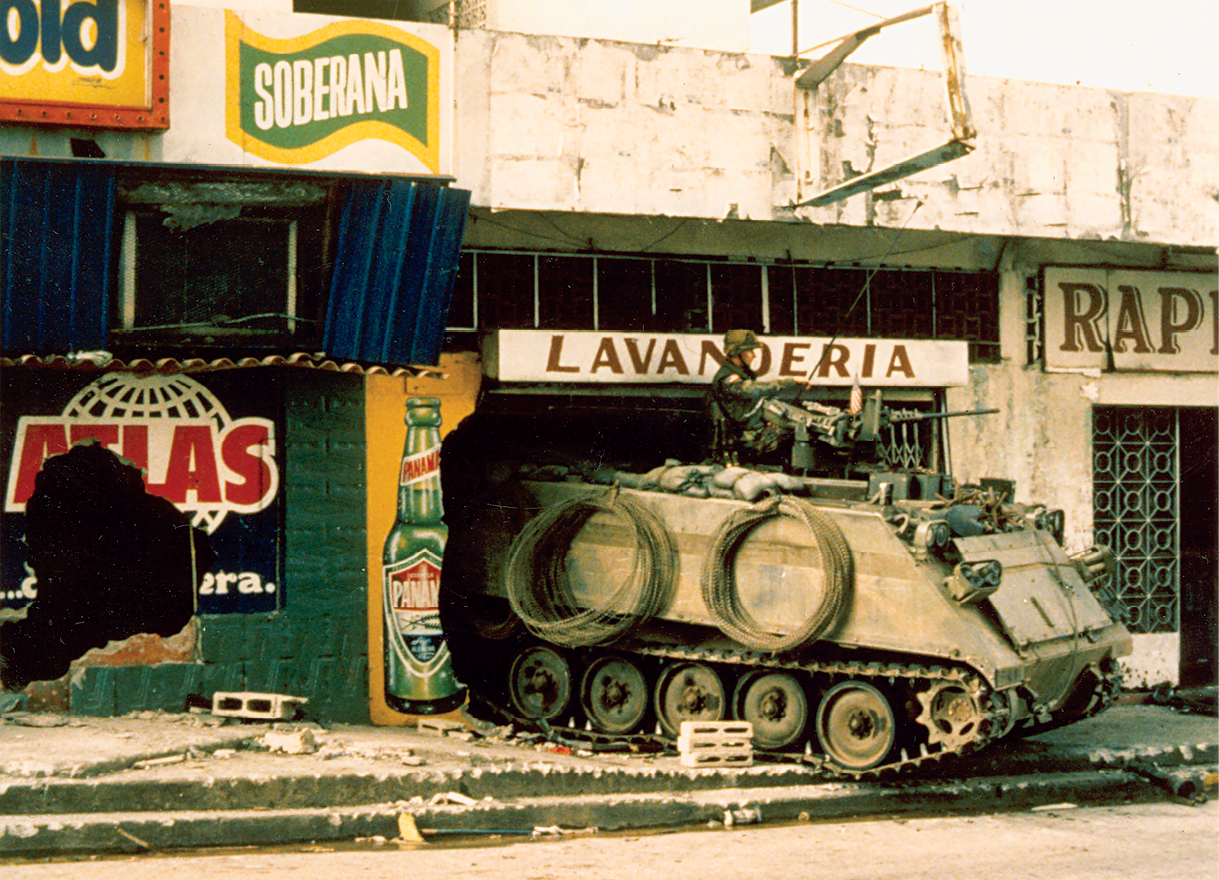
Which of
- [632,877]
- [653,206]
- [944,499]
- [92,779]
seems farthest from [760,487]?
[92,779]

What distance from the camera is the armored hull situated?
401 inches

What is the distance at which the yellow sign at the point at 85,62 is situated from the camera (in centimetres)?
1077

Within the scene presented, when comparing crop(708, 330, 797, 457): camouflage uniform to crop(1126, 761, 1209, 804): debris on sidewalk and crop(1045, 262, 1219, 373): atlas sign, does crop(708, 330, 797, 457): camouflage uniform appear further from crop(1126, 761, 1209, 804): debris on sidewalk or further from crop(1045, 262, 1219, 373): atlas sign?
crop(1045, 262, 1219, 373): atlas sign

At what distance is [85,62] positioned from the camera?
1095cm

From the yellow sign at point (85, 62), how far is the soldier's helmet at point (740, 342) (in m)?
4.87

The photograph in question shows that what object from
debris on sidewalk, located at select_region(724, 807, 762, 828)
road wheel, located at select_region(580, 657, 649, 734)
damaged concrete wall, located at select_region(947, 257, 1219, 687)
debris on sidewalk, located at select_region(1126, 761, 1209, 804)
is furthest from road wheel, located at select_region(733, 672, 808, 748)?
damaged concrete wall, located at select_region(947, 257, 1219, 687)

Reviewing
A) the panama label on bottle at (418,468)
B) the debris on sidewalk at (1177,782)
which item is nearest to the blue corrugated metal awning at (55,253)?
the panama label on bottle at (418,468)

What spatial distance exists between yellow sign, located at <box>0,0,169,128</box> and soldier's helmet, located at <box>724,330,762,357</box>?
4868mm

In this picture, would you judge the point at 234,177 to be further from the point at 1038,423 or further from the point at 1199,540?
the point at 1199,540

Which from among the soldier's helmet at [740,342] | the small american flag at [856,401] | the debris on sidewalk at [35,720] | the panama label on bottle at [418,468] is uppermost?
the soldier's helmet at [740,342]

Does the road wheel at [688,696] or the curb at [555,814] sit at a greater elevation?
the road wheel at [688,696]

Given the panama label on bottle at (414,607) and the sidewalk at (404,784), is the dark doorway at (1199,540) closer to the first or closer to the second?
the sidewalk at (404,784)

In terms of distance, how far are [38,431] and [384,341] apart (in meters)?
2.72

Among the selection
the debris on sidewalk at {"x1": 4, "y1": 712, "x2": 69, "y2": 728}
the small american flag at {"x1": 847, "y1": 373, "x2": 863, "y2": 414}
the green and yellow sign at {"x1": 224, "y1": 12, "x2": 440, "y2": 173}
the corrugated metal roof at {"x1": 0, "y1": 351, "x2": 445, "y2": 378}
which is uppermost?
the green and yellow sign at {"x1": 224, "y1": 12, "x2": 440, "y2": 173}
